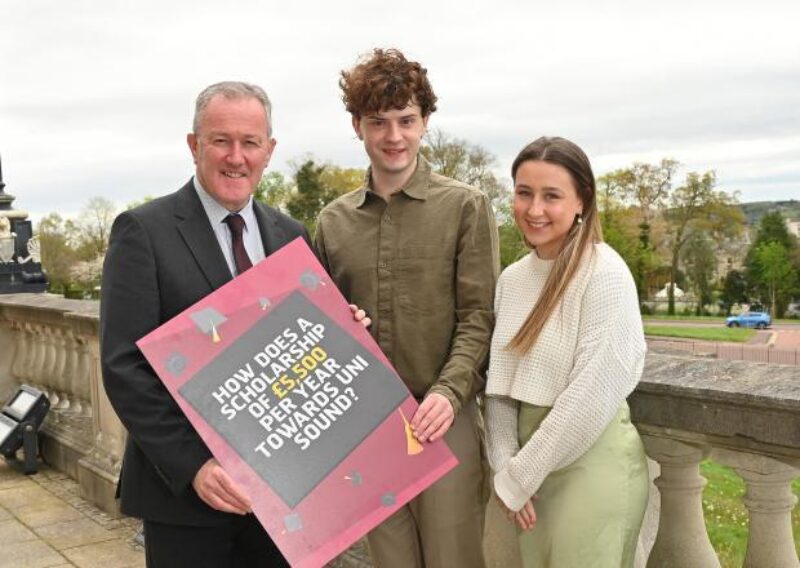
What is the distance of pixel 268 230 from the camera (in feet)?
8.94

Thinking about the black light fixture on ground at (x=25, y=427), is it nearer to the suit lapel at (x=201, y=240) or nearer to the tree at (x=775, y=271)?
the suit lapel at (x=201, y=240)

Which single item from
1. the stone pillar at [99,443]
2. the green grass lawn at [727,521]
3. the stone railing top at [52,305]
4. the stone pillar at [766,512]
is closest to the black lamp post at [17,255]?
the stone railing top at [52,305]

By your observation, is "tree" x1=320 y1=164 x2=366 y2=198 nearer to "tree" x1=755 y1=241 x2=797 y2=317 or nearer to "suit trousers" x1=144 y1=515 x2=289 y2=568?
"tree" x1=755 y1=241 x2=797 y2=317

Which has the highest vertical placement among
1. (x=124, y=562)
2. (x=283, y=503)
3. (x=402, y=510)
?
(x=283, y=503)

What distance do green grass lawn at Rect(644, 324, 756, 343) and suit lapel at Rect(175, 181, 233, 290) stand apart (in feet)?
209

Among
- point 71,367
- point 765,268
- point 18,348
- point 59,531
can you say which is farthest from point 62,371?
point 765,268

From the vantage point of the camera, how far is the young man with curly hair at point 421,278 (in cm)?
272

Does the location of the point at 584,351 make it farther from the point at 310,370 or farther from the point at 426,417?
the point at 310,370

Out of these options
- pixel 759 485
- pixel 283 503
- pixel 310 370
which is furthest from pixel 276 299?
pixel 759 485

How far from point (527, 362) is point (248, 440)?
0.79m

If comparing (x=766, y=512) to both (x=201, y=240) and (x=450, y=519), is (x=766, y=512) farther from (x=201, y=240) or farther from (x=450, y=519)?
(x=201, y=240)

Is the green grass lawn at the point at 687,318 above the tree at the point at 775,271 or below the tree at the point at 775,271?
below

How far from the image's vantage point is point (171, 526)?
2568 mm

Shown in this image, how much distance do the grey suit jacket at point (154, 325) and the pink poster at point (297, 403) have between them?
0.10 meters
